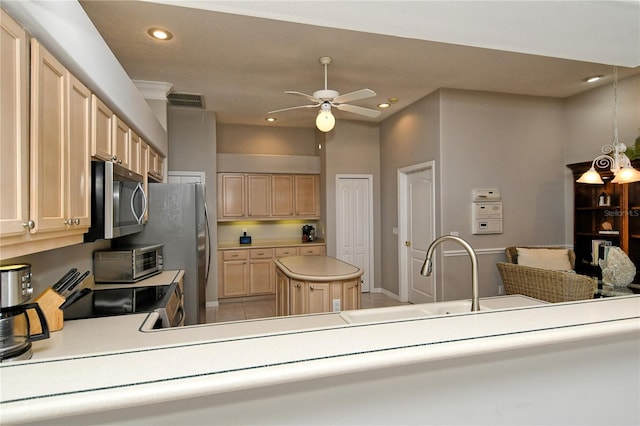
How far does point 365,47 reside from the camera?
3.12 meters

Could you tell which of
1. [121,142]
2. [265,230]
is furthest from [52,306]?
[265,230]

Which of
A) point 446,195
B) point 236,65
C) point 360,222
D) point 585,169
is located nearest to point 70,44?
point 236,65

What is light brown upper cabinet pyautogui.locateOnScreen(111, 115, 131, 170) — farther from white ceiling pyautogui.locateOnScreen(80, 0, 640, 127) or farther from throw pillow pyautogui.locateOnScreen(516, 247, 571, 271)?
throw pillow pyautogui.locateOnScreen(516, 247, 571, 271)

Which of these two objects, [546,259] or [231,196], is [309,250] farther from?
[546,259]

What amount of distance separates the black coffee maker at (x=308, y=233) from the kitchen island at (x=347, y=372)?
13.7 feet

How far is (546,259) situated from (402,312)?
123 inches

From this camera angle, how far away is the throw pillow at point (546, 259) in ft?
13.1

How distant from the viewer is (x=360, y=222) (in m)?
5.77

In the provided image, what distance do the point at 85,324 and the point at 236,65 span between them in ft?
8.86

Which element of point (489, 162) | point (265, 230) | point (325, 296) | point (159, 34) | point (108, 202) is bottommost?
point (325, 296)

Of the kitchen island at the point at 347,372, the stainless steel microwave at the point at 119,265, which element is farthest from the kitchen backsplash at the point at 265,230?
the kitchen island at the point at 347,372

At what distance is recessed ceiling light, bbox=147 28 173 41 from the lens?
277 cm

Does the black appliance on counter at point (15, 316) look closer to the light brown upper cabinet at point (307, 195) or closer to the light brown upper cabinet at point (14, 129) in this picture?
the light brown upper cabinet at point (14, 129)

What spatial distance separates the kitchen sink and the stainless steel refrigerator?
1.90m
